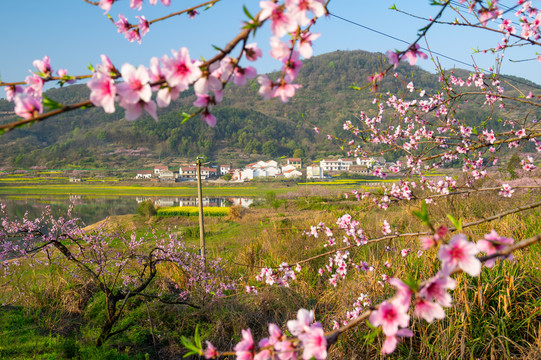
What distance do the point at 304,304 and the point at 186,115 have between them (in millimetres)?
3097

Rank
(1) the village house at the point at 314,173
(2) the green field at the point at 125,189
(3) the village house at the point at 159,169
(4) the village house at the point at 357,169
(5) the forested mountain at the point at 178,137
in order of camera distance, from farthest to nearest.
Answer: (5) the forested mountain at the point at 178,137
(3) the village house at the point at 159,169
(1) the village house at the point at 314,173
(2) the green field at the point at 125,189
(4) the village house at the point at 357,169

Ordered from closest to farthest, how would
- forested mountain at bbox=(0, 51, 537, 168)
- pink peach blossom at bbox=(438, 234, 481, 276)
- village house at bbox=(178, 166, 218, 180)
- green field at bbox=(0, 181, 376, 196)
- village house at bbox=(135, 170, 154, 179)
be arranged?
1. pink peach blossom at bbox=(438, 234, 481, 276)
2. green field at bbox=(0, 181, 376, 196)
3. village house at bbox=(178, 166, 218, 180)
4. village house at bbox=(135, 170, 154, 179)
5. forested mountain at bbox=(0, 51, 537, 168)

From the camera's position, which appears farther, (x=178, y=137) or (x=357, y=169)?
(x=178, y=137)

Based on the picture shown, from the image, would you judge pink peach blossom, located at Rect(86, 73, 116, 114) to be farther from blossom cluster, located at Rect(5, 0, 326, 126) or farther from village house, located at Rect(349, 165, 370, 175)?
village house, located at Rect(349, 165, 370, 175)

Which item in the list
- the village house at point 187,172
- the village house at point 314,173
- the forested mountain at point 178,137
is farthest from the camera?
the forested mountain at point 178,137

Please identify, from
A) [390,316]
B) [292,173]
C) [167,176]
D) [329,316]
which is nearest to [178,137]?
[167,176]

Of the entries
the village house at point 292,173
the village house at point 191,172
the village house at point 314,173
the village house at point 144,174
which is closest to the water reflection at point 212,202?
the village house at point 191,172

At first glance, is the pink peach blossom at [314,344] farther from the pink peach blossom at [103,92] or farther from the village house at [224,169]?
the village house at [224,169]

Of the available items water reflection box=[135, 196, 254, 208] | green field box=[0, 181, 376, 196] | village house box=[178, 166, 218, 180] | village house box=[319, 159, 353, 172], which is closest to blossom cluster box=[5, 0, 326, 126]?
water reflection box=[135, 196, 254, 208]

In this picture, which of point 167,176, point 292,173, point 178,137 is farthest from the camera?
point 178,137

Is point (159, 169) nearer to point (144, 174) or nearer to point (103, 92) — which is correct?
point (144, 174)

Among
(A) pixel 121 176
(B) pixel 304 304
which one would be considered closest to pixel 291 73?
(B) pixel 304 304

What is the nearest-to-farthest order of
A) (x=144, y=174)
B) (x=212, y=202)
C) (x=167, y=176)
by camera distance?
1. (x=212, y=202)
2. (x=167, y=176)
3. (x=144, y=174)

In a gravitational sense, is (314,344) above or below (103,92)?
below
